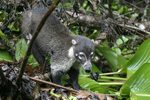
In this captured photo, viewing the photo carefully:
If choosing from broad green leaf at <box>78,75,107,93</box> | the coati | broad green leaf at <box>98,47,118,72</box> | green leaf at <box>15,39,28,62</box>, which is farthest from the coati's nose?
green leaf at <box>15,39,28,62</box>

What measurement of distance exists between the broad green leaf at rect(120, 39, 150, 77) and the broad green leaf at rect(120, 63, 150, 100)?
1.41ft

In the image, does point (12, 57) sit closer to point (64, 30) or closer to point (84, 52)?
point (64, 30)

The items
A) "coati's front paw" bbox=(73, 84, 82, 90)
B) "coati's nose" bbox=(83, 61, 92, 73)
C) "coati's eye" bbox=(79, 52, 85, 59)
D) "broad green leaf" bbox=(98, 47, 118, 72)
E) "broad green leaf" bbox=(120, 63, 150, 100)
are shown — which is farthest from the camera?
"broad green leaf" bbox=(98, 47, 118, 72)

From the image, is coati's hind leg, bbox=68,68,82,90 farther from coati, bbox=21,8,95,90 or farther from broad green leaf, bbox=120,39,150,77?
broad green leaf, bbox=120,39,150,77

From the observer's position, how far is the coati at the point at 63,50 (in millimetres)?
3785

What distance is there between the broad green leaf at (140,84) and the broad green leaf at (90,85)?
2.07 feet

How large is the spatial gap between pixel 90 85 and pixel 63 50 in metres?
1.09

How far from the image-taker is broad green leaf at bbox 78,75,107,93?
396cm

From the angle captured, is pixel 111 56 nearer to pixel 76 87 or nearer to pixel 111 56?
pixel 111 56

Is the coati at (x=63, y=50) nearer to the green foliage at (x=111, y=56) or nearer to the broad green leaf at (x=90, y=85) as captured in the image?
the broad green leaf at (x=90, y=85)

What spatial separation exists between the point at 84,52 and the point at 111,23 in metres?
1.88

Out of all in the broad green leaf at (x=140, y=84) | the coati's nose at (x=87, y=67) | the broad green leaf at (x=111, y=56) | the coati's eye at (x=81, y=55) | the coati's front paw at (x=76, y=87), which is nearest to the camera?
the broad green leaf at (x=140, y=84)

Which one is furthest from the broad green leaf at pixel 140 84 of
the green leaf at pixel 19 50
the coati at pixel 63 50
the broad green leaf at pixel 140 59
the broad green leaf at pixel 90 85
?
the green leaf at pixel 19 50

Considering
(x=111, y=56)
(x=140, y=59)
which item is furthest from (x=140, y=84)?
(x=111, y=56)
